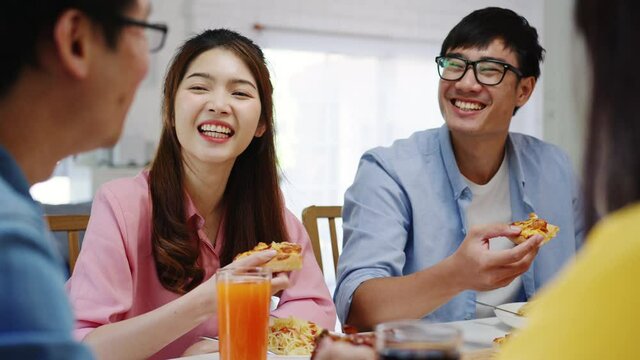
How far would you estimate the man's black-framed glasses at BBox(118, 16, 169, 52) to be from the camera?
→ 760 millimetres

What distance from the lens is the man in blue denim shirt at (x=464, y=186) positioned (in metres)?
1.96

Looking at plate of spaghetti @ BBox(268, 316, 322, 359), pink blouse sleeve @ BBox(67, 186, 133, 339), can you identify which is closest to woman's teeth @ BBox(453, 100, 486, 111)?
plate of spaghetti @ BBox(268, 316, 322, 359)

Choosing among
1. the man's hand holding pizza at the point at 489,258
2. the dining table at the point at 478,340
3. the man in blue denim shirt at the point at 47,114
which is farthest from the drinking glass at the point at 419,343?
the man's hand holding pizza at the point at 489,258

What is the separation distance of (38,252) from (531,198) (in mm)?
1806

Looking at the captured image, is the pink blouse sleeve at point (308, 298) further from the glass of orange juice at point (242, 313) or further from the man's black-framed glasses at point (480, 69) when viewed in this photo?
the man's black-framed glasses at point (480, 69)

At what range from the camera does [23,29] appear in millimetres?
688

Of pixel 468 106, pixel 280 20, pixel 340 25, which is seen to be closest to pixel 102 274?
pixel 468 106

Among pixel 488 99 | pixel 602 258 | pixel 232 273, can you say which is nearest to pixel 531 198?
pixel 488 99

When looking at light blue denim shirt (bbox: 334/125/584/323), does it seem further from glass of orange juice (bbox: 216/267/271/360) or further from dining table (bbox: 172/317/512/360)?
glass of orange juice (bbox: 216/267/271/360)

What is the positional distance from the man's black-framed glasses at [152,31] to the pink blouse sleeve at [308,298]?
1.06m

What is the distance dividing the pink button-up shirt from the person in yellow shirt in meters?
1.14

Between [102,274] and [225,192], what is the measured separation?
1.61 ft

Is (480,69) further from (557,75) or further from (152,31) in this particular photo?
(557,75)

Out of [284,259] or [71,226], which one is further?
[71,226]
